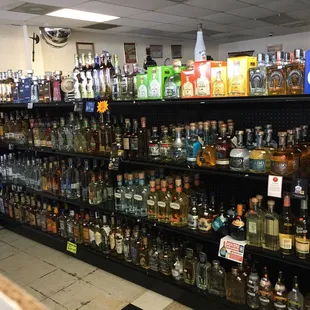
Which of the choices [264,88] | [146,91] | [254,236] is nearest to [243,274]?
[254,236]

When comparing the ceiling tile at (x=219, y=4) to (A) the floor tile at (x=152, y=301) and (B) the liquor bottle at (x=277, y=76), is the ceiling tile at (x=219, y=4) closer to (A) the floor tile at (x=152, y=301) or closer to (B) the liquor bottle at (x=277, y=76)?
(B) the liquor bottle at (x=277, y=76)

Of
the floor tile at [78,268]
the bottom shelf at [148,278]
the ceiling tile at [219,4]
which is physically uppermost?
the ceiling tile at [219,4]

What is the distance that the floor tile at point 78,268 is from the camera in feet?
9.26

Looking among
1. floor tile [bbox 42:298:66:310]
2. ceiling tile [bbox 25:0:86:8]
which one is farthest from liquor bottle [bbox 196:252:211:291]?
ceiling tile [bbox 25:0:86:8]

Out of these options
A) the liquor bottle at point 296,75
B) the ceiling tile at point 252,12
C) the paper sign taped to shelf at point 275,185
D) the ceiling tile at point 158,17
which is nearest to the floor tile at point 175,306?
the paper sign taped to shelf at point 275,185

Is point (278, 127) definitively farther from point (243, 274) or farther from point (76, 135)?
point (76, 135)

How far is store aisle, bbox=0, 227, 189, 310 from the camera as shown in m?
2.38

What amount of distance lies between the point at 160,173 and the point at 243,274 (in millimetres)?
880

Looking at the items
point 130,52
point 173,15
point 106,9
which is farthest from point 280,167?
point 130,52

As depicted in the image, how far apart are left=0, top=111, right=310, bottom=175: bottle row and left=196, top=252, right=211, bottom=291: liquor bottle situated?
65 centimetres

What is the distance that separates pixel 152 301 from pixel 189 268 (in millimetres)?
375

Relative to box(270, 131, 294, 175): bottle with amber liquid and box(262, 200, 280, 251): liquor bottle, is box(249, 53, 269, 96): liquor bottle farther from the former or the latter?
box(262, 200, 280, 251): liquor bottle

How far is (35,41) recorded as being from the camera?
229 inches

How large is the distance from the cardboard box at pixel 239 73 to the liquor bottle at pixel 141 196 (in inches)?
38.3
